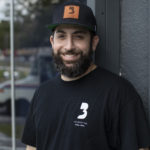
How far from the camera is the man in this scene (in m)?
1.30

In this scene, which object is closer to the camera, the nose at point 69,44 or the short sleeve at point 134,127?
the short sleeve at point 134,127

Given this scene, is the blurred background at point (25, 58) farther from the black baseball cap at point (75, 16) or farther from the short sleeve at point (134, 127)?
the short sleeve at point (134, 127)

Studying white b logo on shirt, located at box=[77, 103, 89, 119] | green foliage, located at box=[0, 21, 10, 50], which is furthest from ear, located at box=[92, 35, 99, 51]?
green foliage, located at box=[0, 21, 10, 50]

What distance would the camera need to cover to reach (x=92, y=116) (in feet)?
4.48

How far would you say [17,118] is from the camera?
5.40 metres

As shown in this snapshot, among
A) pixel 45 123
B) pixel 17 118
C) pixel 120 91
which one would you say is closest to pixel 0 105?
pixel 17 118

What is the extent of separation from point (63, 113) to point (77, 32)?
1.41 feet

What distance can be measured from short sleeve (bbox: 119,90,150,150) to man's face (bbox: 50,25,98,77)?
1.08ft

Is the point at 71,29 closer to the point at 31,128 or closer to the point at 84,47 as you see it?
the point at 84,47

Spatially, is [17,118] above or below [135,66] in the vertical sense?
below

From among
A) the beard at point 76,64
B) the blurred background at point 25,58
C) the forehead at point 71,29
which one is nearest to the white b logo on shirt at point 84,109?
the beard at point 76,64

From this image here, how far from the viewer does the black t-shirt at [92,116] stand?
4.22 feet

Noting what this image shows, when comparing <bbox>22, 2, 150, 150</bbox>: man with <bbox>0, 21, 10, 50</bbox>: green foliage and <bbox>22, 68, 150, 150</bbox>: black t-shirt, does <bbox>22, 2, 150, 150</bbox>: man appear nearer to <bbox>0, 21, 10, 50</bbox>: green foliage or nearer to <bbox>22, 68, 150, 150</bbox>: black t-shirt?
<bbox>22, 68, 150, 150</bbox>: black t-shirt

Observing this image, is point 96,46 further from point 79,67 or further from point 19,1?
point 19,1
